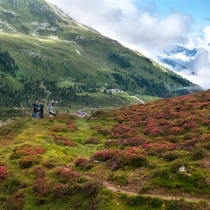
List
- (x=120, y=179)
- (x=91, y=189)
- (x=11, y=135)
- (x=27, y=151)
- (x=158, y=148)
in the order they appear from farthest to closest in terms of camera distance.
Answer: (x=11, y=135) → (x=27, y=151) → (x=158, y=148) → (x=120, y=179) → (x=91, y=189)

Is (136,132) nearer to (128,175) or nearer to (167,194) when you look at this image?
(128,175)

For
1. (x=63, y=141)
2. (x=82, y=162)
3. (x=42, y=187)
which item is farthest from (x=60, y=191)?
(x=63, y=141)

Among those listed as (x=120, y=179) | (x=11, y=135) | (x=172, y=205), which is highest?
(x=172, y=205)

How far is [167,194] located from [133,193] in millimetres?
2809

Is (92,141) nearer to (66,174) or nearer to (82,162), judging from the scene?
(82,162)

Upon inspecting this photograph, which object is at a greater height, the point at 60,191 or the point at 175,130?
the point at 175,130

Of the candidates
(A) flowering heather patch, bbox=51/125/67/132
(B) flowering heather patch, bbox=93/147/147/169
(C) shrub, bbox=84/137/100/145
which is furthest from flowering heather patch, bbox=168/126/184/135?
(A) flowering heather patch, bbox=51/125/67/132

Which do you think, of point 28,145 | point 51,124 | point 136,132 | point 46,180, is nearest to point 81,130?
point 51,124

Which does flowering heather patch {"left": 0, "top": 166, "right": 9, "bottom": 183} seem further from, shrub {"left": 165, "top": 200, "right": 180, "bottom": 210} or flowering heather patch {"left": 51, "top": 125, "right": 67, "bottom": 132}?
flowering heather patch {"left": 51, "top": 125, "right": 67, "bottom": 132}

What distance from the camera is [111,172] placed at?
2653cm

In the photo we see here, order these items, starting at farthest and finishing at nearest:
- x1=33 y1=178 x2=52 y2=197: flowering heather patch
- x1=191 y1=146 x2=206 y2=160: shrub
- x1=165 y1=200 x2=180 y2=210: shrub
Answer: x1=191 y1=146 x2=206 y2=160: shrub, x1=33 y1=178 x2=52 y2=197: flowering heather patch, x1=165 y1=200 x2=180 y2=210: shrub

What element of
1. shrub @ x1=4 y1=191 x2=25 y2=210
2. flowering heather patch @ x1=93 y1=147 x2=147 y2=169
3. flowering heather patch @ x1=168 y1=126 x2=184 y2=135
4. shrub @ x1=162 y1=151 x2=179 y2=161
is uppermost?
flowering heather patch @ x1=168 y1=126 x2=184 y2=135

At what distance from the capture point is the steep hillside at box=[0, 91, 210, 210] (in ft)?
67.3

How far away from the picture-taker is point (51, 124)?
2103 inches
